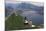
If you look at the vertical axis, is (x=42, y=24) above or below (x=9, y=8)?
below

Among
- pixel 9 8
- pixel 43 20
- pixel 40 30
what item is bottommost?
pixel 40 30

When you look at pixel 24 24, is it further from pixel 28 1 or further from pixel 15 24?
pixel 28 1

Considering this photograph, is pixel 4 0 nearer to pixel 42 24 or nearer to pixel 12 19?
pixel 12 19

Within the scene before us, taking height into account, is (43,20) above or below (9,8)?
below

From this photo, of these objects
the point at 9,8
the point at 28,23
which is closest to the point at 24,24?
the point at 28,23

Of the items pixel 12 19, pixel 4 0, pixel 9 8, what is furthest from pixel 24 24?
pixel 4 0
